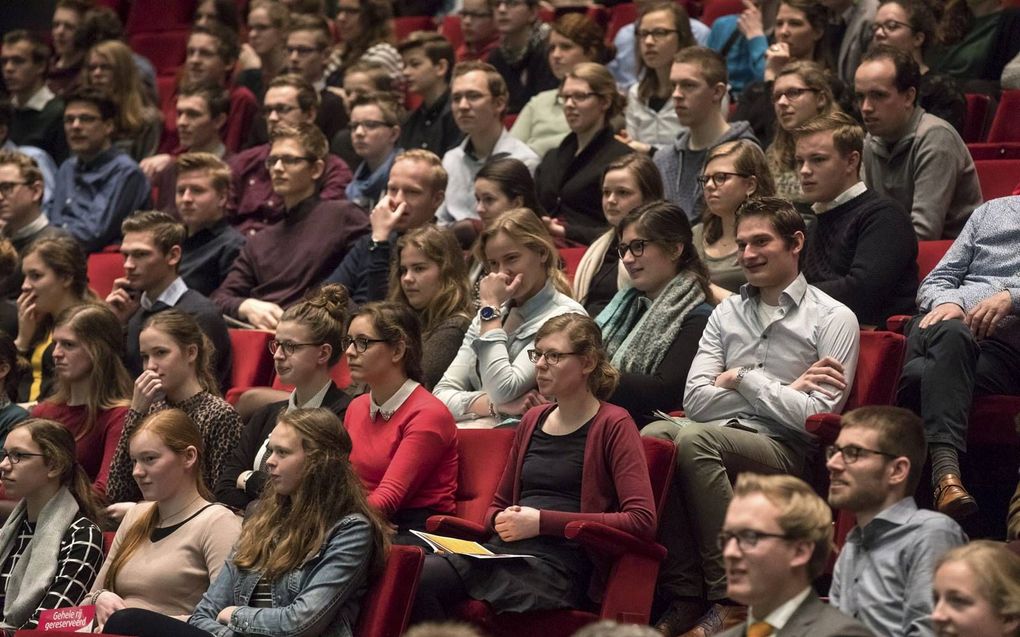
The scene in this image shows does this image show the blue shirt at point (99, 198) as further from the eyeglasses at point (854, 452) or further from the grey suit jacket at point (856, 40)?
the eyeglasses at point (854, 452)

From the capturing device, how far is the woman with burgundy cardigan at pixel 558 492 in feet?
12.3

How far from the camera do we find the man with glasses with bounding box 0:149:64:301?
6.27m

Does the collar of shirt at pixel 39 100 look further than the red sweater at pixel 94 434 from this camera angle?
Yes

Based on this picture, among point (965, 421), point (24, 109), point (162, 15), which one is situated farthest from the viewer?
point (162, 15)

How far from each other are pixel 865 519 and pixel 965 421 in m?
0.83

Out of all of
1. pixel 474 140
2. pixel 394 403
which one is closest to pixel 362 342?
pixel 394 403

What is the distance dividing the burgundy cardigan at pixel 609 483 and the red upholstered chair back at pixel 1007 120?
7.71ft

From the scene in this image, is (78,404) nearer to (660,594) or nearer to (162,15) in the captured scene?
(660,594)

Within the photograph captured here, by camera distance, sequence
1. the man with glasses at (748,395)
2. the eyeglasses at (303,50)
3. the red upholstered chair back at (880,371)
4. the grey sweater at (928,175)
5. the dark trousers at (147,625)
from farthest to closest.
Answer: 1. the eyeglasses at (303,50)
2. the grey sweater at (928,175)
3. the red upholstered chair back at (880,371)
4. the man with glasses at (748,395)
5. the dark trousers at (147,625)

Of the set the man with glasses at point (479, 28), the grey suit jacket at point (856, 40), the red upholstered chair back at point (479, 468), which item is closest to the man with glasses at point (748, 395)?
the red upholstered chair back at point (479, 468)

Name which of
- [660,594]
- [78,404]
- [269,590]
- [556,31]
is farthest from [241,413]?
[556,31]

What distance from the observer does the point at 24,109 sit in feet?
25.2

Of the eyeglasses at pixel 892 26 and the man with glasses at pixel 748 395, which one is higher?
the eyeglasses at pixel 892 26

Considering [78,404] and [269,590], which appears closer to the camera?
[269,590]
